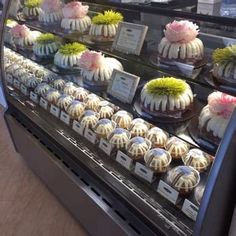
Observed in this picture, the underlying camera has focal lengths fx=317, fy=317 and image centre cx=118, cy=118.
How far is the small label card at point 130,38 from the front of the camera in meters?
1.34

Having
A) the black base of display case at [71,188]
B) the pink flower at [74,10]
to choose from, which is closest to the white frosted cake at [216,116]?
the black base of display case at [71,188]

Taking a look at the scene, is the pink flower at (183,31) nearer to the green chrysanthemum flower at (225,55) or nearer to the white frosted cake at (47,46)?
the green chrysanthemum flower at (225,55)

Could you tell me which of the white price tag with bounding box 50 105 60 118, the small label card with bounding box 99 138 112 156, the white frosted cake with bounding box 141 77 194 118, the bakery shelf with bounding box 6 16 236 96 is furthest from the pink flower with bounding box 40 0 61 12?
the white frosted cake with bounding box 141 77 194 118

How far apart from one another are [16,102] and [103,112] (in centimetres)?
86

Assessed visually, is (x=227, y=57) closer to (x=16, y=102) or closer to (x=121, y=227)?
(x=121, y=227)

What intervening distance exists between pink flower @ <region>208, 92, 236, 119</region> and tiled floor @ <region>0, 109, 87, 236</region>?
111cm

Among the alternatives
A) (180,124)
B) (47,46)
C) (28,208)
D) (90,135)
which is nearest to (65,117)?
(90,135)

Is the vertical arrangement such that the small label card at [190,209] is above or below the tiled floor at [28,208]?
above

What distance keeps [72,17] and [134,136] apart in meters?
0.78

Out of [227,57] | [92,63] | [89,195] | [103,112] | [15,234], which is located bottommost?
[15,234]

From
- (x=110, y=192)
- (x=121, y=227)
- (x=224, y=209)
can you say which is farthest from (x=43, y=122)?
(x=224, y=209)

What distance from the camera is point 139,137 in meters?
1.59

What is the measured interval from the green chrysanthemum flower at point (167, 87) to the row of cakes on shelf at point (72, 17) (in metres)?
0.39

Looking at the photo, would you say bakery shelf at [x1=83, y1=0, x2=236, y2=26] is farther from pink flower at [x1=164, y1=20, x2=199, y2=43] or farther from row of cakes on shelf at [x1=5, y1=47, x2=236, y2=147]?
row of cakes on shelf at [x1=5, y1=47, x2=236, y2=147]
